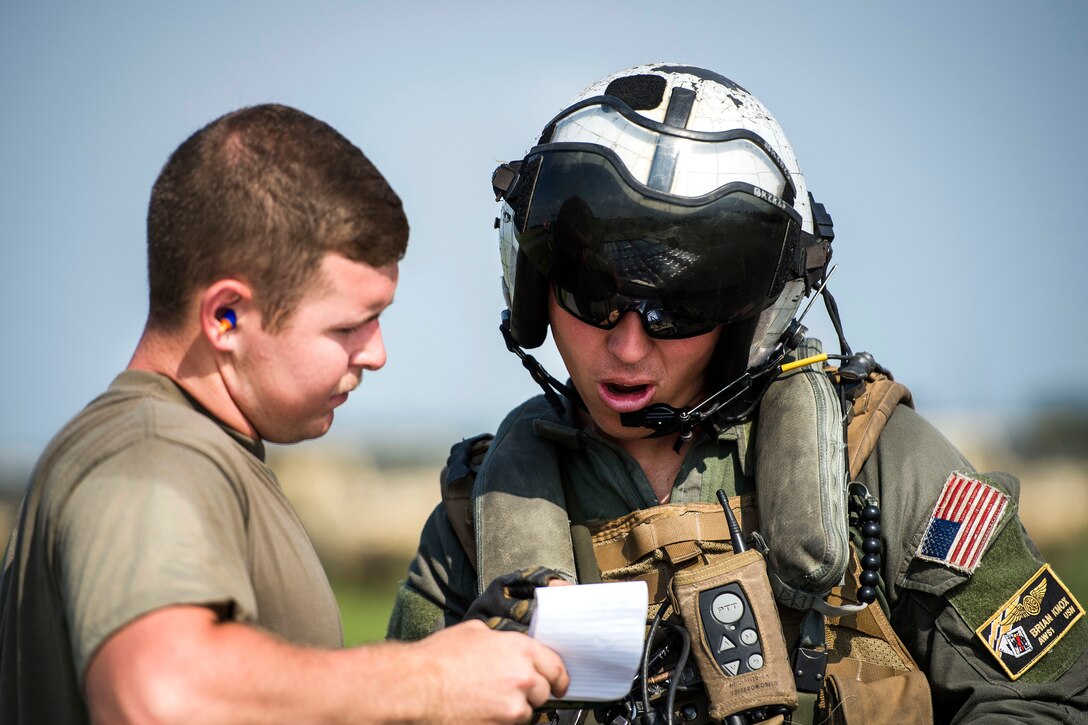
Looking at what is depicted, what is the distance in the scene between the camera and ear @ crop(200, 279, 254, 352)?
7.00 ft

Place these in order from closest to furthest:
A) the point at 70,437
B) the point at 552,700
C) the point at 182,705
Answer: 1. the point at 182,705
2. the point at 70,437
3. the point at 552,700

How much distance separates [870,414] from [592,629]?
1382 millimetres

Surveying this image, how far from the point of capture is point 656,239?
296 centimetres

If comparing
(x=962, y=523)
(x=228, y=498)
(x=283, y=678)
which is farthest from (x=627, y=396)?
(x=283, y=678)

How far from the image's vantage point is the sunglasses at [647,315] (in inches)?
119

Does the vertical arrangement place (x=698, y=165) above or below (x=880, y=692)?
above

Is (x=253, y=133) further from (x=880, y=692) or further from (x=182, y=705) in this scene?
(x=880, y=692)

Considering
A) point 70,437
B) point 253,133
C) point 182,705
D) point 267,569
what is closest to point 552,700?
point 267,569

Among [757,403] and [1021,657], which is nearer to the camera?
[1021,657]

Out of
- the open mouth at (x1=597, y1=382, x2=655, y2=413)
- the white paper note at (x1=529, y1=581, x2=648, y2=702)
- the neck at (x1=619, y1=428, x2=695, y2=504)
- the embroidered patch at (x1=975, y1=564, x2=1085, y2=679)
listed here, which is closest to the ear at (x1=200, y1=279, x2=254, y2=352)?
the white paper note at (x1=529, y1=581, x2=648, y2=702)

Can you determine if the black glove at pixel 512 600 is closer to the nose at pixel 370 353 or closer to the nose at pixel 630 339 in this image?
the nose at pixel 370 353

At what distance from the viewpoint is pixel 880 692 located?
2998 mm

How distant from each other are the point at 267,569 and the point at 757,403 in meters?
1.76

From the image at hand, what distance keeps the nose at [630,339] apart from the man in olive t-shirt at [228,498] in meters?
0.91
